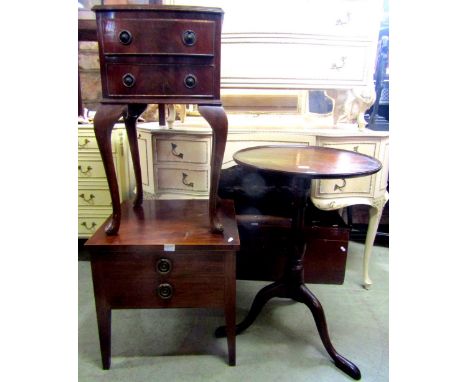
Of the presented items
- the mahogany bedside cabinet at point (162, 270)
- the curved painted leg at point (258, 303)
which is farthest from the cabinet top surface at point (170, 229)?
the curved painted leg at point (258, 303)

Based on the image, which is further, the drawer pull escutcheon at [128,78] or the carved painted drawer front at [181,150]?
the carved painted drawer front at [181,150]

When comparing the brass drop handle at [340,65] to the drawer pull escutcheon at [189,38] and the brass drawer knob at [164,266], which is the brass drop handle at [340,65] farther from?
the brass drawer knob at [164,266]

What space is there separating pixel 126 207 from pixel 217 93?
76 centimetres

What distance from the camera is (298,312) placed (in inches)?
65.8

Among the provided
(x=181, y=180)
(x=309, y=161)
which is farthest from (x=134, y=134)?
(x=309, y=161)

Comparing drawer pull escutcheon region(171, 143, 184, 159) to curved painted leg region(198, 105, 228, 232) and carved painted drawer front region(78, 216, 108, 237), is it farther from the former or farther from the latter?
carved painted drawer front region(78, 216, 108, 237)

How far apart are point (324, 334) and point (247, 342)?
0.34 metres

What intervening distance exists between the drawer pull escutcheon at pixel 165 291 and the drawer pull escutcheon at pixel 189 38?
0.86m

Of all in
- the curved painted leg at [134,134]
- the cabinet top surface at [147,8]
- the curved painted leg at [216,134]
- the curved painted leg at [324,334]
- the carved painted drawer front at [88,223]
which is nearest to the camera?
the cabinet top surface at [147,8]

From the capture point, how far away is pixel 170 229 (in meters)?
1.29

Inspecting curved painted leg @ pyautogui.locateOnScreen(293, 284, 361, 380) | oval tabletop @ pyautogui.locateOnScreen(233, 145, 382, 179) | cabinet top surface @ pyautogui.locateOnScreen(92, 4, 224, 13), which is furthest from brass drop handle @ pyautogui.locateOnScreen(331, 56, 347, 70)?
curved painted leg @ pyautogui.locateOnScreen(293, 284, 361, 380)

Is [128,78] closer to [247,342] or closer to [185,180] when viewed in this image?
[185,180]

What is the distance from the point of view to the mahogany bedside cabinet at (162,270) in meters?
1.18

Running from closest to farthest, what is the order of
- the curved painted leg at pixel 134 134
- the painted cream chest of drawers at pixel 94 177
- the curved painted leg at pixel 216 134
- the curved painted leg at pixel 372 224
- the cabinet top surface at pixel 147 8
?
the cabinet top surface at pixel 147 8 → the curved painted leg at pixel 216 134 → the curved painted leg at pixel 134 134 → the curved painted leg at pixel 372 224 → the painted cream chest of drawers at pixel 94 177
